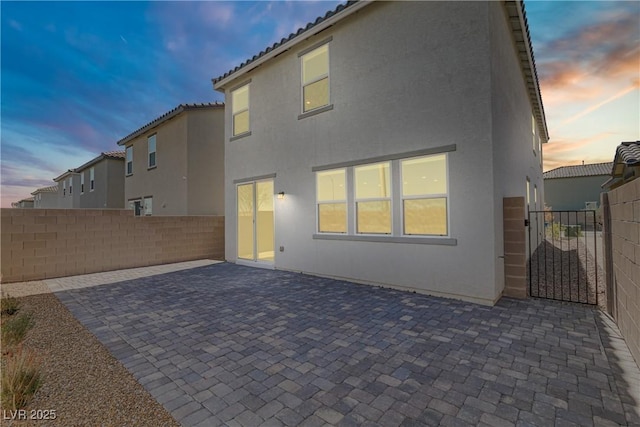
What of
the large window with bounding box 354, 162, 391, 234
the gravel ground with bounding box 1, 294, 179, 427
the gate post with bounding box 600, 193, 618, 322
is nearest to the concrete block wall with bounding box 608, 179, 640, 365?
the gate post with bounding box 600, 193, 618, 322

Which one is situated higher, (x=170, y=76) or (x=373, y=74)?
(x=170, y=76)

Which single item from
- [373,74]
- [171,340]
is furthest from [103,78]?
[171,340]

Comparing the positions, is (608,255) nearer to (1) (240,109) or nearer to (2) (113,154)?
(1) (240,109)

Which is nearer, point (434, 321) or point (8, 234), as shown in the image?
point (434, 321)

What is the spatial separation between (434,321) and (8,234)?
10.5 metres

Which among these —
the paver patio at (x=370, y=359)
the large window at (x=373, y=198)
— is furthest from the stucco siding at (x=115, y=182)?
the large window at (x=373, y=198)

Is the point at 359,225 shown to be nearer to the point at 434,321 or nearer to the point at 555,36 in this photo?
the point at 434,321

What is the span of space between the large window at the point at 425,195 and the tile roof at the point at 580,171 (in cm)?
3599

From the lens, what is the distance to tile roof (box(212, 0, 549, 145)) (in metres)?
6.53

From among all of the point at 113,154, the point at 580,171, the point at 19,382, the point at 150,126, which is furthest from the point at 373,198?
the point at 580,171

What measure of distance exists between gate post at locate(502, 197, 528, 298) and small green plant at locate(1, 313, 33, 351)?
26.1ft

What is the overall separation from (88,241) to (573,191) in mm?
41956

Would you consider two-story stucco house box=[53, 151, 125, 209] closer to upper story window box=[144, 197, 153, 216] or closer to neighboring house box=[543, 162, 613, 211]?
upper story window box=[144, 197, 153, 216]

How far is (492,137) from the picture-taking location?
5.20m
